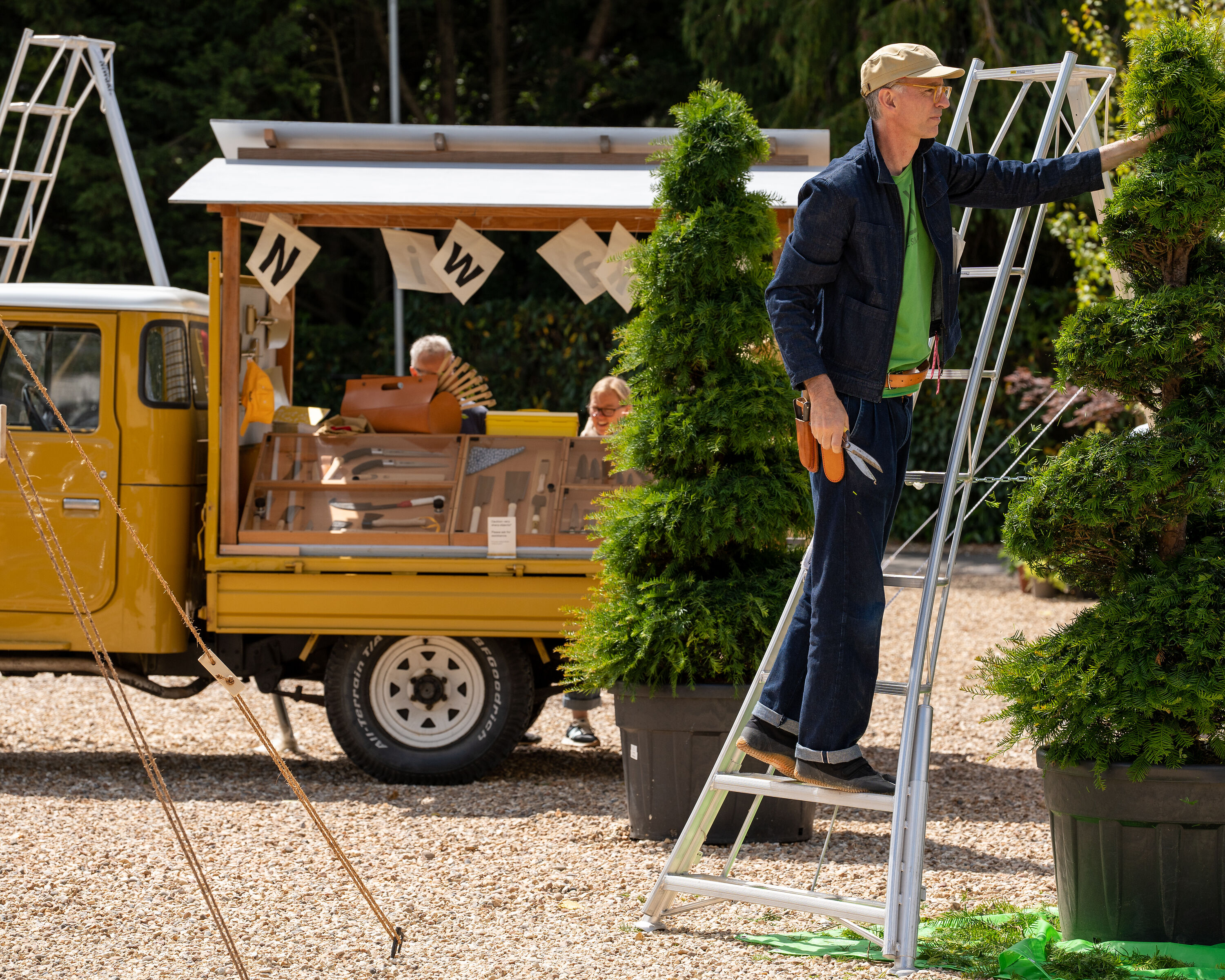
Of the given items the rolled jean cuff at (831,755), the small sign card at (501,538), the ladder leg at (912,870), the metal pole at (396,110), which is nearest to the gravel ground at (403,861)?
the ladder leg at (912,870)

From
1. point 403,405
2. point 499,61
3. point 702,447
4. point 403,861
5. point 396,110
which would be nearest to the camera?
point 403,861

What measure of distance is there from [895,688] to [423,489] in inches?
124

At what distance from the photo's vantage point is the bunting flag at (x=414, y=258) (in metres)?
6.79

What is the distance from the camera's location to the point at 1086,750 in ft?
11.5

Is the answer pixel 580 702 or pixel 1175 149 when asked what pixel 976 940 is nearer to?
pixel 1175 149

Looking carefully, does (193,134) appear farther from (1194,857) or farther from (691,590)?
(1194,857)

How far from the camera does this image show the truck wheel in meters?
6.26

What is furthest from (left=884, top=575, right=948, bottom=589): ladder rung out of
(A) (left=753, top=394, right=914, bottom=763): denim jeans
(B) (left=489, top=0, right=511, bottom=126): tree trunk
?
(B) (left=489, top=0, right=511, bottom=126): tree trunk

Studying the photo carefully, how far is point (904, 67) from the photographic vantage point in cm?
347

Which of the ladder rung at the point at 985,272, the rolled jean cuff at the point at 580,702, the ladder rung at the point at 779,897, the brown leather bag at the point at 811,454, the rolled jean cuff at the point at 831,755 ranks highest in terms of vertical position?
the ladder rung at the point at 985,272

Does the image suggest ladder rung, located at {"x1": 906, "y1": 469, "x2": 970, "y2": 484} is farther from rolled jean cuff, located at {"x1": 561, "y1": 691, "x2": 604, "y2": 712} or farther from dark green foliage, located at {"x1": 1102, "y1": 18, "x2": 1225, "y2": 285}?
rolled jean cuff, located at {"x1": 561, "y1": 691, "x2": 604, "y2": 712}

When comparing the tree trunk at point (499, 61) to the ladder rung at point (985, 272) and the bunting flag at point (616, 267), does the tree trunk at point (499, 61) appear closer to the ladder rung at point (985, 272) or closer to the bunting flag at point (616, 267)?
the bunting flag at point (616, 267)

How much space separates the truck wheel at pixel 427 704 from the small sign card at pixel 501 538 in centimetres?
41

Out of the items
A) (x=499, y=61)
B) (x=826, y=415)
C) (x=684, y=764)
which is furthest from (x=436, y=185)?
(x=499, y=61)
